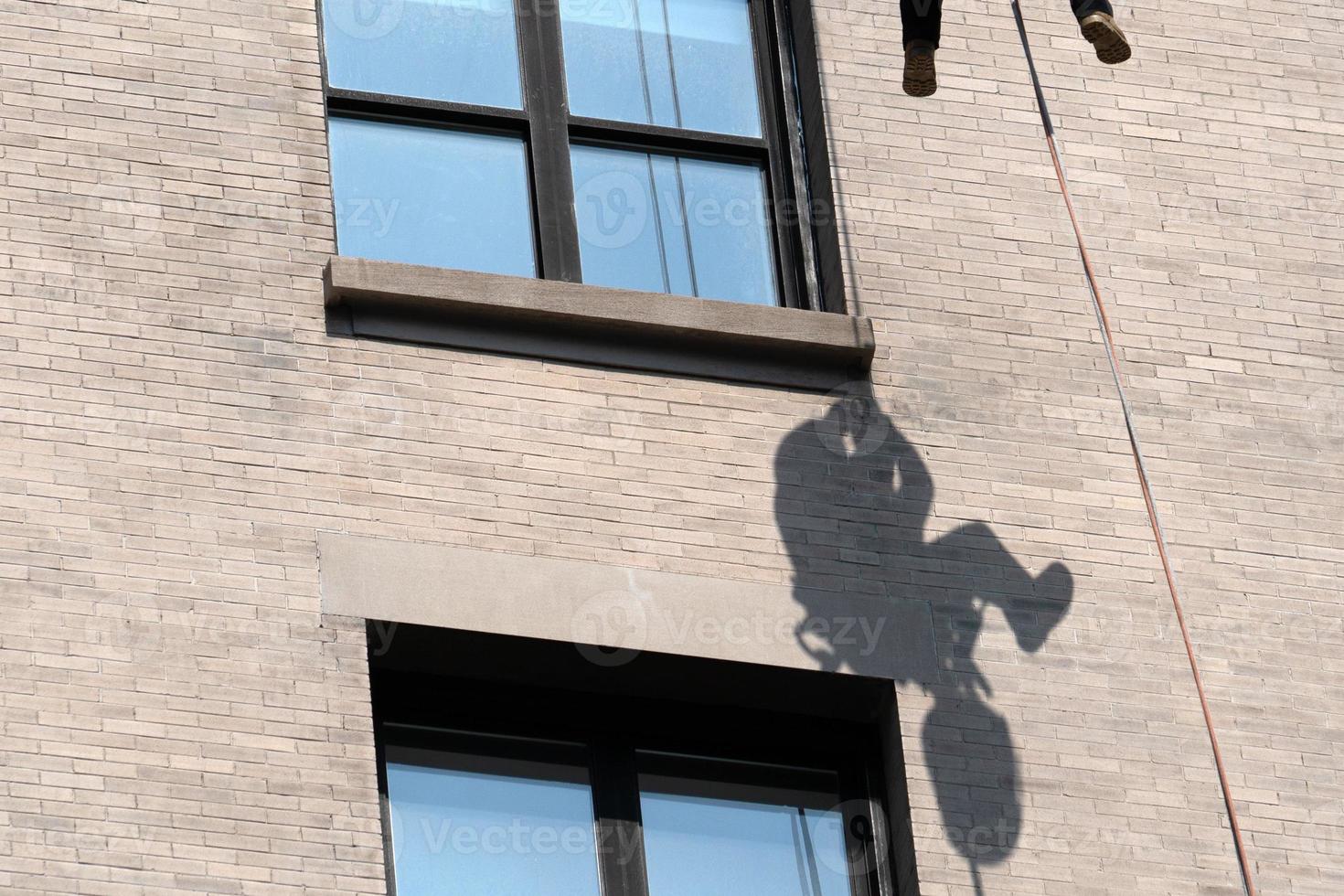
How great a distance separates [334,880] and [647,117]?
4.38 m

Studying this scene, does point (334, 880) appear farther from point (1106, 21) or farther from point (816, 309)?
point (1106, 21)

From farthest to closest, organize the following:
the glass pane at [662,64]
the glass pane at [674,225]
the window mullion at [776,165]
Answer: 1. the glass pane at [662,64]
2. the window mullion at [776,165]
3. the glass pane at [674,225]

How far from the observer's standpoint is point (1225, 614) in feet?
38.8

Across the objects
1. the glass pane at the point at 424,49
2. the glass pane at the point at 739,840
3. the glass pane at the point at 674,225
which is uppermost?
the glass pane at the point at 424,49

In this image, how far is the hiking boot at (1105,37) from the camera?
11.7 m

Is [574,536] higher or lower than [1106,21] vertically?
lower

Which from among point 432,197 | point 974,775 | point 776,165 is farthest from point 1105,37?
point 974,775

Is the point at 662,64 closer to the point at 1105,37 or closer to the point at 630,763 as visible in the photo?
the point at 1105,37

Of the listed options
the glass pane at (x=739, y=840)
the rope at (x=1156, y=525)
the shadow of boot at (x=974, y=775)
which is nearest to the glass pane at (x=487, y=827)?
the glass pane at (x=739, y=840)

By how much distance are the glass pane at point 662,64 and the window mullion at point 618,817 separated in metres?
3.20

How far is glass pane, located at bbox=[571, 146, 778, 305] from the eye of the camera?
1241 centimetres

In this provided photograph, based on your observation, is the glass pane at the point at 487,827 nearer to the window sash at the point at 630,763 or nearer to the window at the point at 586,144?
the window sash at the point at 630,763

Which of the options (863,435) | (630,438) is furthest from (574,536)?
(863,435)

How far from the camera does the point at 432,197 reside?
40.3ft
